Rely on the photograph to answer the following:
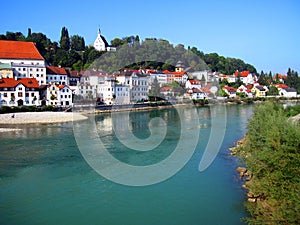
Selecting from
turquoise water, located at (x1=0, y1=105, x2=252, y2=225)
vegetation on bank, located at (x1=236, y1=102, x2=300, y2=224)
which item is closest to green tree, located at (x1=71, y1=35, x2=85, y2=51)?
turquoise water, located at (x1=0, y1=105, x2=252, y2=225)

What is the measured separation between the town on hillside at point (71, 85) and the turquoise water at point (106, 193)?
36.3 ft

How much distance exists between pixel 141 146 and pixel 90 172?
2.81 metres

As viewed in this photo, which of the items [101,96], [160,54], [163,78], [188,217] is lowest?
[188,217]

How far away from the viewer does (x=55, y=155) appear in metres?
8.31

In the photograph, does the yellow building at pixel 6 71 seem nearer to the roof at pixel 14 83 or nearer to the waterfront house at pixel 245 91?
the roof at pixel 14 83

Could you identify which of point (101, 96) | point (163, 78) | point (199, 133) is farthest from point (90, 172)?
point (163, 78)

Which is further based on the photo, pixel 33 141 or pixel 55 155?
pixel 33 141

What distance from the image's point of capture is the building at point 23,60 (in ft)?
74.7

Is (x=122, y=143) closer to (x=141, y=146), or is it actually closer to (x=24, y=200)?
(x=141, y=146)

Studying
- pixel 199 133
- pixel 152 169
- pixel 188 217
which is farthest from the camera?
pixel 199 133

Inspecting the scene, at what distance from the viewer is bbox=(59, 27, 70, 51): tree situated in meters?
37.0

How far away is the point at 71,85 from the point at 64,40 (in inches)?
558

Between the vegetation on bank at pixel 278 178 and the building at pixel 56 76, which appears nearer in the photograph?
the vegetation on bank at pixel 278 178

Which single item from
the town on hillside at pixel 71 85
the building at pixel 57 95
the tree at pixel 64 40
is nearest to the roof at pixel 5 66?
the town on hillside at pixel 71 85
